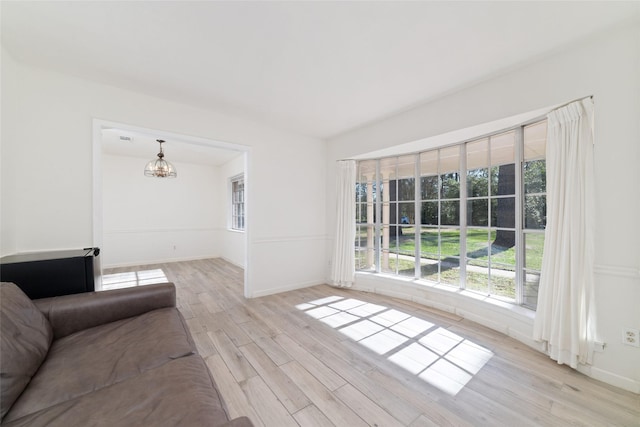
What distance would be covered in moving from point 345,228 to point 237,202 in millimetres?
3274

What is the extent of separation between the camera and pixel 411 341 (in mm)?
2273

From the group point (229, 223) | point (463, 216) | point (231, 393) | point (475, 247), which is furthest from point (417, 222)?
point (229, 223)

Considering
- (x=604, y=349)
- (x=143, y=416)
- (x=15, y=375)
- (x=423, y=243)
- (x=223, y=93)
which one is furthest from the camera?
(x=423, y=243)

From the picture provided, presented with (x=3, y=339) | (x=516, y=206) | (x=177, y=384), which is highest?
(x=516, y=206)

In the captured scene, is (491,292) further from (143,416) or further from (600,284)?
(143,416)

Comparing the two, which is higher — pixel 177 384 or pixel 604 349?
pixel 177 384

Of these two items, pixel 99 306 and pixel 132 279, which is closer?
pixel 99 306

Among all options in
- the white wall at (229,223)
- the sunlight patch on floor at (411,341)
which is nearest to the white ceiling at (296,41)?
the sunlight patch on floor at (411,341)

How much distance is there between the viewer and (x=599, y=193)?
70.0 inches

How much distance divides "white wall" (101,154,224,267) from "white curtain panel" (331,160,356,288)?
4040 mm

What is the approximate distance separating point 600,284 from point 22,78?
516cm

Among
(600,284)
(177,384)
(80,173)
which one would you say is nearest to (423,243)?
(600,284)

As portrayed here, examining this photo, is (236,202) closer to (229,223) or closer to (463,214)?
(229,223)

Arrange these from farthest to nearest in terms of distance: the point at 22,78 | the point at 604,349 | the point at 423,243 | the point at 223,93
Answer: the point at 423,243 → the point at 223,93 → the point at 22,78 → the point at 604,349
